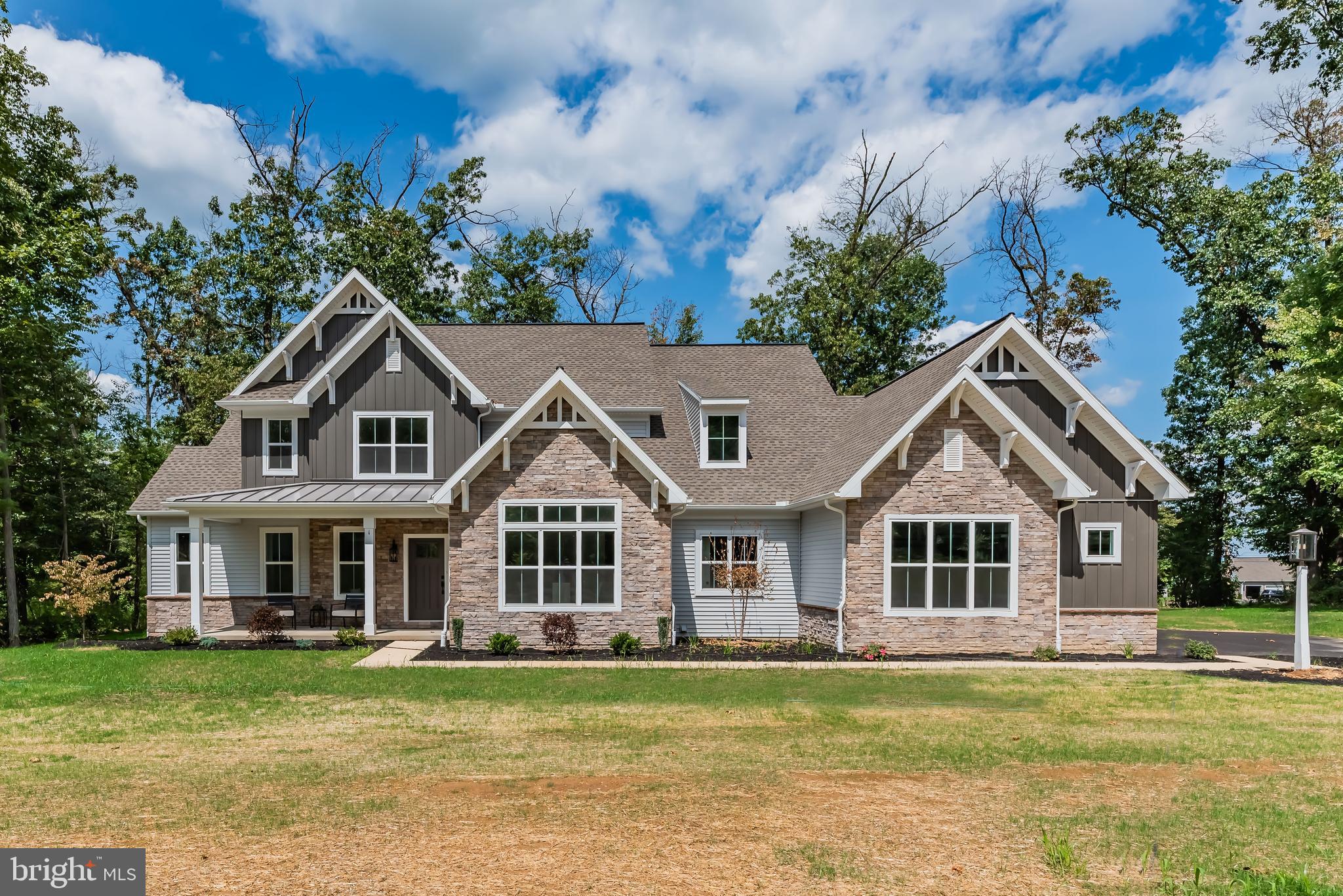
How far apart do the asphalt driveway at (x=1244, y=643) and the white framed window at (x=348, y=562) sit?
1939 cm

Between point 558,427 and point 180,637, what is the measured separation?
10.2 meters

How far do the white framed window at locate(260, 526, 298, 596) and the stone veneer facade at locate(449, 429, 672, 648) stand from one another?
6.52 m

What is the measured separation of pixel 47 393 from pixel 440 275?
52.7 ft

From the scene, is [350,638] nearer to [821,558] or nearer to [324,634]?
[324,634]

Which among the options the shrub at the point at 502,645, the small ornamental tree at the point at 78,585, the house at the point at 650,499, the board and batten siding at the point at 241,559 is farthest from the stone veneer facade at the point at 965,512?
the small ornamental tree at the point at 78,585

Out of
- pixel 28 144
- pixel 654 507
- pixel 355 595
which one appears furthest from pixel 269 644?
pixel 28 144

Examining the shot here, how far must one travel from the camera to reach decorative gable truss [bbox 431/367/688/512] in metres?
17.1

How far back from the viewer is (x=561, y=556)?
17688 mm

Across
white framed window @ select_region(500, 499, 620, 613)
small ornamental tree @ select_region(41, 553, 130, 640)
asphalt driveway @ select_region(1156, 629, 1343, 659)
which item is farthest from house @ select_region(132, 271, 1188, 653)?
asphalt driveway @ select_region(1156, 629, 1343, 659)

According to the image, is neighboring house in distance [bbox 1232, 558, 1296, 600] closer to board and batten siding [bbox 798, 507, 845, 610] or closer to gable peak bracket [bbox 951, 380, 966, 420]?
board and batten siding [bbox 798, 507, 845, 610]

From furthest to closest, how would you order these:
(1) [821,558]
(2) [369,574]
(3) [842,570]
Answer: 1. (2) [369,574]
2. (1) [821,558]
3. (3) [842,570]

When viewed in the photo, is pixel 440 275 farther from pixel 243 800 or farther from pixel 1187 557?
pixel 1187 557

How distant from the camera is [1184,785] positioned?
7895mm

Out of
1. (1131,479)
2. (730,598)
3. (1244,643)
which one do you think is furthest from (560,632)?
(1244,643)
